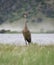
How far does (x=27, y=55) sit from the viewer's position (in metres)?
6.20

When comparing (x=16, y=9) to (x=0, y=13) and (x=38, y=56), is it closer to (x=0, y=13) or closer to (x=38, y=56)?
(x=0, y=13)

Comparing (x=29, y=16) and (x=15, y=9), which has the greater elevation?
(x=15, y=9)

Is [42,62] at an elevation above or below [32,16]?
above

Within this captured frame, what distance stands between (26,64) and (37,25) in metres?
16.9

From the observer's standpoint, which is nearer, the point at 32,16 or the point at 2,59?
the point at 2,59

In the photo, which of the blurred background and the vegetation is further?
the vegetation

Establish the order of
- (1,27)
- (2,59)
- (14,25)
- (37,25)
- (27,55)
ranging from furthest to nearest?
1. (37,25)
2. (14,25)
3. (1,27)
4. (27,55)
5. (2,59)

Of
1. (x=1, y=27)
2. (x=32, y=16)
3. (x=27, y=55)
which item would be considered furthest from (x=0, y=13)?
(x=27, y=55)

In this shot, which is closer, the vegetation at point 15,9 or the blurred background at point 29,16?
Result: the blurred background at point 29,16

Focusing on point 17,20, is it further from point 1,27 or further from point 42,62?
point 42,62

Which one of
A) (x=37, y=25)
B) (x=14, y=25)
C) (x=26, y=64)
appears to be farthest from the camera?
(x=37, y=25)

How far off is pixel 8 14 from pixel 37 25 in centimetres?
214

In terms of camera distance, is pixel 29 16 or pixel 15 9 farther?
pixel 15 9

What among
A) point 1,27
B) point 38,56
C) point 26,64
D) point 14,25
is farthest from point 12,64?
point 14,25
